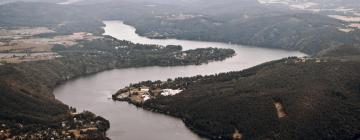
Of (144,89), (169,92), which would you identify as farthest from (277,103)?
(144,89)

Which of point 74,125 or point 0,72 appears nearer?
point 74,125

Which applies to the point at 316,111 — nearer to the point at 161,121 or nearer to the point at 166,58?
the point at 161,121

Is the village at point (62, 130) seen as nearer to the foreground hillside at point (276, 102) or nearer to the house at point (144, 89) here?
the foreground hillside at point (276, 102)

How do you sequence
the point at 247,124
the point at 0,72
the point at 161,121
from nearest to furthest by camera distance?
the point at 247,124 < the point at 161,121 < the point at 0,72

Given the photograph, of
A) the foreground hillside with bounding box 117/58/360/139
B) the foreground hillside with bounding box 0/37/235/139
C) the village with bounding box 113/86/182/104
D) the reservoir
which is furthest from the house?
the foreground hillside with bounding box 0/37/235/139

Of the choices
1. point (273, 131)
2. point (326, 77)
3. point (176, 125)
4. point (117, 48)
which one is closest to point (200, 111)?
point (176, 125)

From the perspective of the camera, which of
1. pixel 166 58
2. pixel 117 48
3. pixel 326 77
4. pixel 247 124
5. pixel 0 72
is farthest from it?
pixel 117 48
